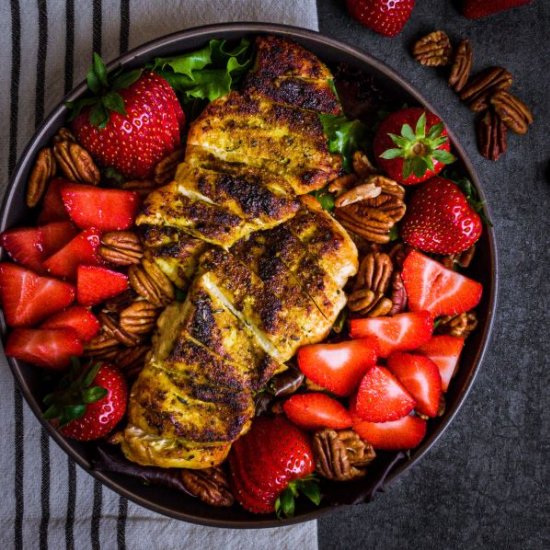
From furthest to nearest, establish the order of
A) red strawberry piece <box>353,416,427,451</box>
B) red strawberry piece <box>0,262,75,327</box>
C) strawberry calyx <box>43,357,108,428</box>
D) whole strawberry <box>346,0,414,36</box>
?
whole strawberry <box>346,0,414,36</box> → red strawberry piece <box>353,416,427,451</box> → red strawberry piece <box>0,262,75,327</box> → strawberry calyx <box>43,357,108,428</box>

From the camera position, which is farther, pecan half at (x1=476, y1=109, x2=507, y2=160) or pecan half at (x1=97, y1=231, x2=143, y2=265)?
pecan half at (x1=476, y1=109, x2=507, y2=160)

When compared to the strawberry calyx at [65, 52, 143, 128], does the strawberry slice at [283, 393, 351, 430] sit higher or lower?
lower

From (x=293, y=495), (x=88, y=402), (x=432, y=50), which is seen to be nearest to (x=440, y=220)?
(x=432, y=50)

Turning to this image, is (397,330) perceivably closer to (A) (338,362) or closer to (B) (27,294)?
(A) (338,362)

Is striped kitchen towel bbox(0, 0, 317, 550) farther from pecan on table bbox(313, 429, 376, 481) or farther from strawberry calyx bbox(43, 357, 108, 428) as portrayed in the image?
pecan on table bbox(313, 429, 376, 481)

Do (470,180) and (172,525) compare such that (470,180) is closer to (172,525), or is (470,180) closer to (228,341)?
(228,341)

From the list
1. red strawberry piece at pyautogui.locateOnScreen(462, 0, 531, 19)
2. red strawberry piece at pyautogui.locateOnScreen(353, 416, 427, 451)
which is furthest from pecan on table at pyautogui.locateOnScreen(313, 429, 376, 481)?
red strawberry piece at pyautogui.locateOnScreen(462, 0, 531, 19)
